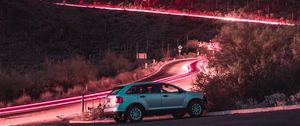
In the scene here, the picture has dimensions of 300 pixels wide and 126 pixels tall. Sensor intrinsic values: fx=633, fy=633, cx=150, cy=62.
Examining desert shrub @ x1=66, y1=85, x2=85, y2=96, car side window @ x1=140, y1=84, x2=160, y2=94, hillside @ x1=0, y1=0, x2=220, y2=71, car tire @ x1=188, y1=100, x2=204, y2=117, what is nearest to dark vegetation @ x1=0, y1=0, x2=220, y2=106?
hillside @ x1=0, y1=0, x2=220, y2=71

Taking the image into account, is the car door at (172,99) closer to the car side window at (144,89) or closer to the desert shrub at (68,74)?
the car side window at (144,89)

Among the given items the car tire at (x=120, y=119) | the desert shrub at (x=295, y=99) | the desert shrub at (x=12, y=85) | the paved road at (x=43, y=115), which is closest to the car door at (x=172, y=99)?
the car tire at (x=120, y=119)

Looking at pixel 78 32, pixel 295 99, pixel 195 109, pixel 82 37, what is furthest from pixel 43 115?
pixel 78 32

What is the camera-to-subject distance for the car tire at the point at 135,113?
24.0 m

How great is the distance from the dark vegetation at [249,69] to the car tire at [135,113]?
162 inches

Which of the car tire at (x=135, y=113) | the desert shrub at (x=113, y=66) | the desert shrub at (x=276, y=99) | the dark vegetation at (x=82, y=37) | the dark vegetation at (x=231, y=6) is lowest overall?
the car tire at (x=135, y=113)

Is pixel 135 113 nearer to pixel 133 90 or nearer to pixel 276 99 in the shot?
pixel 133 90

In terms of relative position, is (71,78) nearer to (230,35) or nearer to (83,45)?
(230,35)

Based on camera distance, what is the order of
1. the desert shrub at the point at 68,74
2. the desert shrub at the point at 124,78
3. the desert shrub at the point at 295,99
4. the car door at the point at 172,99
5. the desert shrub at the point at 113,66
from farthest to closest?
the desert shrub at the point at 113,66 → the desert shrub at the point at 124,78 → the desert shrub at the point at 68,74 → the car door at the point at 172,99 → the desert shrub at the point at 295,99

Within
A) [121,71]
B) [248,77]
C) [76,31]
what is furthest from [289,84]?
[76,31]

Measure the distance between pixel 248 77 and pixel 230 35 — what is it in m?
2.22

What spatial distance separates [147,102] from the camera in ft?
79.9

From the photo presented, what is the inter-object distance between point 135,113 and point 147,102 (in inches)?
25.7

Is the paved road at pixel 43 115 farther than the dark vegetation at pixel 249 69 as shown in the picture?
Yes
